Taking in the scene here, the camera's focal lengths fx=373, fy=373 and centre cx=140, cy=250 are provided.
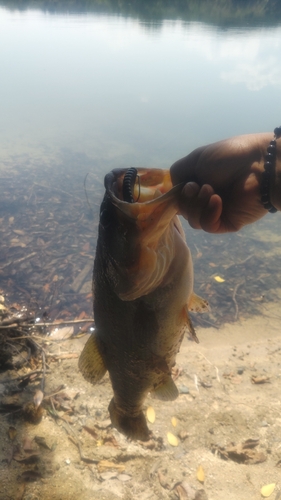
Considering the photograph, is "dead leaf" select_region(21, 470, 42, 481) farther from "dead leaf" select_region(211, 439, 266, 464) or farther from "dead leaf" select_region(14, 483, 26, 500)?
"dead leaf" select_region(211, 439, 266, 464)

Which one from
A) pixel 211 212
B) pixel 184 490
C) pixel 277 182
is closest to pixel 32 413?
pixel 184 490

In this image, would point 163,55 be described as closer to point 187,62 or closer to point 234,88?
point 187,62

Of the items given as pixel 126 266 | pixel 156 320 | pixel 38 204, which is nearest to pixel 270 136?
pixel 126 266

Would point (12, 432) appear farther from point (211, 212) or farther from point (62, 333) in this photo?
point (211, 212)

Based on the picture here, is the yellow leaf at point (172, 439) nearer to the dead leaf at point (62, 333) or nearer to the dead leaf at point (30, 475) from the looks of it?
the dead leaf at point (30, 475)

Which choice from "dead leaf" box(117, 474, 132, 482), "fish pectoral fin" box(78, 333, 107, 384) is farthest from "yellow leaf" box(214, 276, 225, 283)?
"fish pectoral fin" box(78, 333, 107, 384)

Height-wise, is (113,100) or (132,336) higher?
(132,336)
